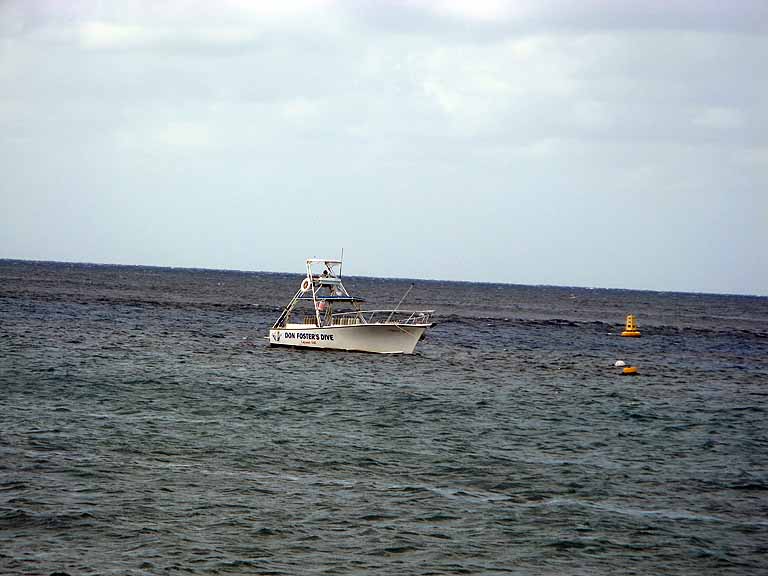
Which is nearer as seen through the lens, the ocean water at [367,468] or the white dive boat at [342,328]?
the ocean water at [367,468]

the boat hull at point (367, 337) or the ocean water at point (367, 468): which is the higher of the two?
the boat hull at point (367, 337)

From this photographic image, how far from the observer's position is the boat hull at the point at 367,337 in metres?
46.1

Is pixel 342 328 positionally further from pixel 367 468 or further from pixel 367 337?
pixel 367 468

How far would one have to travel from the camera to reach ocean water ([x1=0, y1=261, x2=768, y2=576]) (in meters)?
15.8

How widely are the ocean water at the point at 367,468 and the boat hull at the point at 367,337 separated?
294 cm

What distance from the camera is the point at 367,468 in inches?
848

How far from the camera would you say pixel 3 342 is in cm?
4503

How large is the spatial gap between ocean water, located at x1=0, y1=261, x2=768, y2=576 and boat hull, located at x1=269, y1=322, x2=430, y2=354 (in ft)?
9.64

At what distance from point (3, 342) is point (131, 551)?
32.7 meters

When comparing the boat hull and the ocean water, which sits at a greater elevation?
the boat hull

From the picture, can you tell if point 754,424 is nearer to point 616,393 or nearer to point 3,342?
point 616,393

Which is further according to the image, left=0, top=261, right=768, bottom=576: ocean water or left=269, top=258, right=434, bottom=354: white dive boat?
left=269, top=258, right=434, bottom=354: white dive boat

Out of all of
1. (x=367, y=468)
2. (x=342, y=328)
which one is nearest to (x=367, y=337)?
(x=342, y=328)

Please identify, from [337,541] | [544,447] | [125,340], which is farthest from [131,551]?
[125,340]
